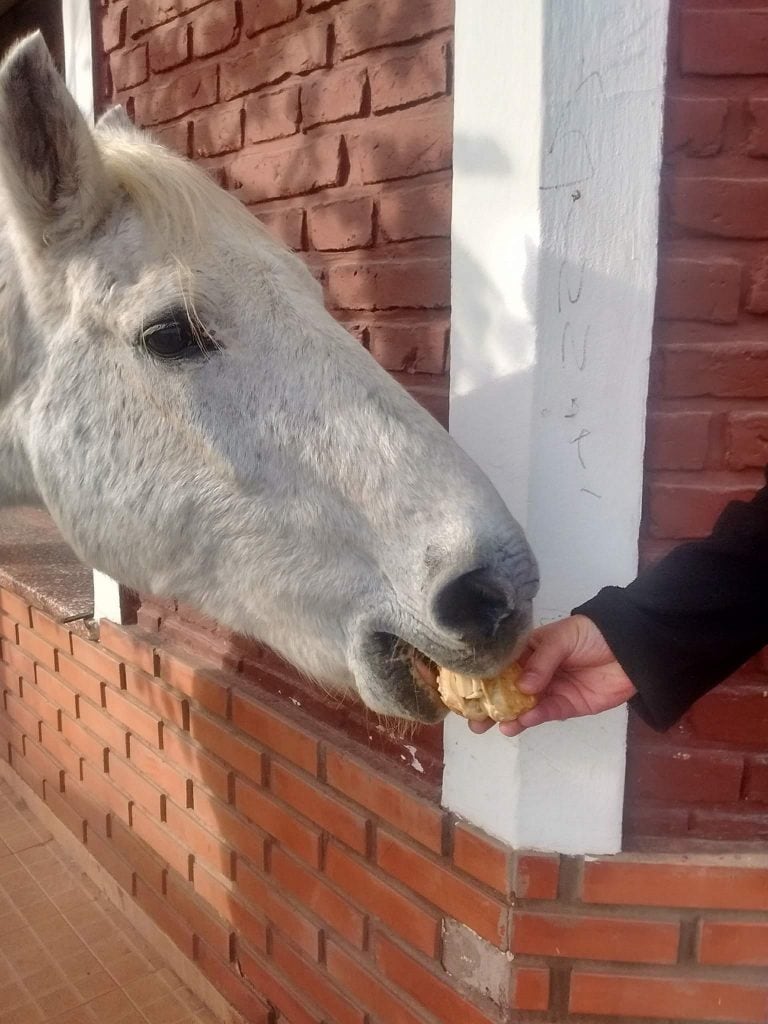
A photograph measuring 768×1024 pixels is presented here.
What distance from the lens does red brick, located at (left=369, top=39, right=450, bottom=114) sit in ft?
5.16

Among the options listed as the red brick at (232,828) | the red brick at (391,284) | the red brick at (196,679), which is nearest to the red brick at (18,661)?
the red brick at (196,679)

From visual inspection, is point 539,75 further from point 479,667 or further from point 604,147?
point 479,667

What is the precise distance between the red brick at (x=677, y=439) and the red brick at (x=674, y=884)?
805 millimetres

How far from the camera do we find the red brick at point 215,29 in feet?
6.75

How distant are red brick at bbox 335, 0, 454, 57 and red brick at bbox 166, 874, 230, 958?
2576 millimetres

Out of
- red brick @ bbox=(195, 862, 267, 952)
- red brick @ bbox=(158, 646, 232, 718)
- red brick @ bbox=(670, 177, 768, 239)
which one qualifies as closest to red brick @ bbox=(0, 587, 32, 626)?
red brick @ bbox=(158, 646, 232, 718)

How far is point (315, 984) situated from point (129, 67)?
2.87 meters

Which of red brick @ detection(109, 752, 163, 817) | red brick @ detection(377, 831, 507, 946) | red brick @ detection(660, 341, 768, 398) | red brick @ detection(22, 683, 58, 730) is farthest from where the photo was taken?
red brick @ detection(22, 683, 58, 730)

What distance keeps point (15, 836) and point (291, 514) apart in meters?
3.05

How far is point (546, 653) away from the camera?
134cm

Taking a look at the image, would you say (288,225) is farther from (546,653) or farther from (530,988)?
(530,988)

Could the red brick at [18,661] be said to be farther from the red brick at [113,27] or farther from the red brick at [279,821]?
the red brick at [113,27]

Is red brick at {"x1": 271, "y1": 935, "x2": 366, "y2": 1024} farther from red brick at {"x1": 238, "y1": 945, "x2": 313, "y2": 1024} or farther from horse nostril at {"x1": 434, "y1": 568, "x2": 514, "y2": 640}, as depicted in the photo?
horse nostril at {"x1": 434, "y1": 568, "x2": 514, "y2": 640}

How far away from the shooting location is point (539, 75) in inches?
53.5
